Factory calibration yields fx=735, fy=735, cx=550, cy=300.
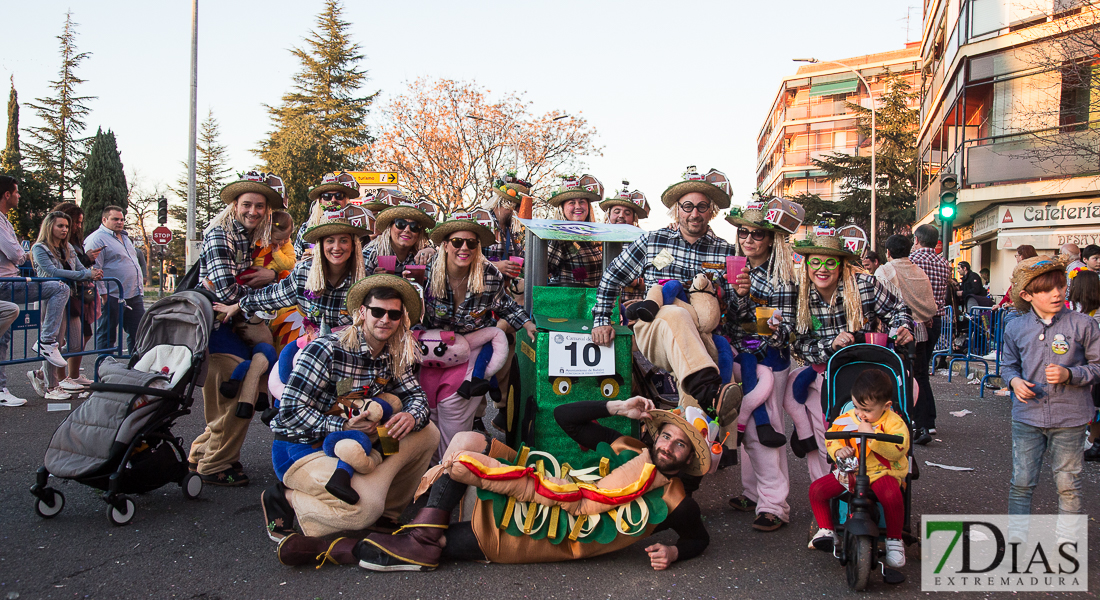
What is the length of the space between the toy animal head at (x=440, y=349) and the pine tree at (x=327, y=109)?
116 feet

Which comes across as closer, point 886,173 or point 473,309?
point 473,309

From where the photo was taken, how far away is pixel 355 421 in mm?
3945

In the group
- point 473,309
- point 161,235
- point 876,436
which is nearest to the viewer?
point 876,436

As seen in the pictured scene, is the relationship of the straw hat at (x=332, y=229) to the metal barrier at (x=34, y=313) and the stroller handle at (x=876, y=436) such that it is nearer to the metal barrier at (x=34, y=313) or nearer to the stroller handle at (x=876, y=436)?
the stroller handle at (x=876, y=436)

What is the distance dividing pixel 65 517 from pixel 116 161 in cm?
4086

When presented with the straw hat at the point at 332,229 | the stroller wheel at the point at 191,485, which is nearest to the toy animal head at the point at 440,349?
the straw hat at the point at 332,229

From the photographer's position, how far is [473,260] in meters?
5.04

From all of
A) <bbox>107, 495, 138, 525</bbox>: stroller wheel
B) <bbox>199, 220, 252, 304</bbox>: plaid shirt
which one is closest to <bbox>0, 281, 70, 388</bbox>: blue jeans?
<bbox>199, 220, 252, 304</bbox>: plaid shirt

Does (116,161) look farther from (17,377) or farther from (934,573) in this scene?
(934,573)

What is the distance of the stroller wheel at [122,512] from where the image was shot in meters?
4.23

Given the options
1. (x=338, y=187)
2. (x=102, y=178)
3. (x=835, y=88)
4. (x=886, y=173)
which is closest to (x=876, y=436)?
(x=338, y=187)

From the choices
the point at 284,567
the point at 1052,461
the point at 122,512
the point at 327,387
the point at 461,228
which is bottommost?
the point at 284,567

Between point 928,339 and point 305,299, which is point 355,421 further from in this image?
point 928,339

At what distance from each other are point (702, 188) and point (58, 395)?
23.1 feet
